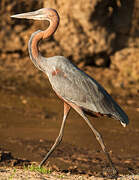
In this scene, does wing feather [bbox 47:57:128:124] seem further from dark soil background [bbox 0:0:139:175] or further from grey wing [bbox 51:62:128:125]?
dark soil background [bbox 0:0:139:175]

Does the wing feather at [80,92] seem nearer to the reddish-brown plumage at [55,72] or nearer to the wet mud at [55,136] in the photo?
the reddish-brown plumage at [55,72]

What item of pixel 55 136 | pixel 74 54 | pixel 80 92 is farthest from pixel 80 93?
pixel 74 54

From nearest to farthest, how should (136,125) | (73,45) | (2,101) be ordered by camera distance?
(136,125) → (2,101) → (73,45)

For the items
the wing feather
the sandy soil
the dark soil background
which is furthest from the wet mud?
the wing feather

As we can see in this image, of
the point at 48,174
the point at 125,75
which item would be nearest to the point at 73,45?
the point at 125,75

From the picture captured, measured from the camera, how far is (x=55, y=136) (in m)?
8.02

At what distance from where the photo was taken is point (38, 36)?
520 cm

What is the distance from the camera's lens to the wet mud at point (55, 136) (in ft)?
20.8

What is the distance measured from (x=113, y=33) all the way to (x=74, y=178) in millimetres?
8434

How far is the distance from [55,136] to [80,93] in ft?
10.4

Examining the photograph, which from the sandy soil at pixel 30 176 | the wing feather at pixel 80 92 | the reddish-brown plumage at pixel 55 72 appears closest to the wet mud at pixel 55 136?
the sandy soil at pixel 30 176

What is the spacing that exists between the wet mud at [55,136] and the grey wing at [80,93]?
32.2 inches

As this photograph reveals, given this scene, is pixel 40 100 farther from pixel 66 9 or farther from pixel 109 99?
pixel 109 99

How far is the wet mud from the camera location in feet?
20.8
